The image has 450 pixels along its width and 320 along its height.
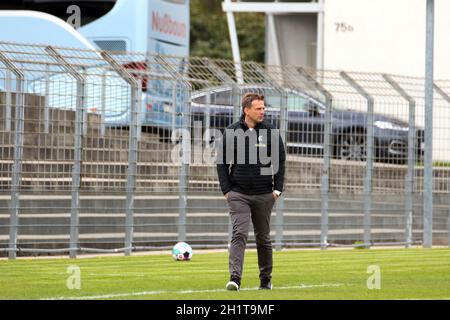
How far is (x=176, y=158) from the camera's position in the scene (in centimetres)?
2169

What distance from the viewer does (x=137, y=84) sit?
2078cm

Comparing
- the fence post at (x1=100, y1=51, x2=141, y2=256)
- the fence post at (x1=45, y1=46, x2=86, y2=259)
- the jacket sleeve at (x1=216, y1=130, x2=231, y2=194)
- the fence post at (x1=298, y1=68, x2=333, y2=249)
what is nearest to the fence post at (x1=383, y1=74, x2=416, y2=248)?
the fence post at (x1=298, y1=68, x2=333, y2=249)

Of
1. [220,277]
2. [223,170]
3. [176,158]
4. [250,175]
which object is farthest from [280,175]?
[176,158]

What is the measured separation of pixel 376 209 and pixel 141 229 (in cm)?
499

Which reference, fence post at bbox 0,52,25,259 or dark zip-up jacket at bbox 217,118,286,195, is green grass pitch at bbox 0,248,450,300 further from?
dark zip-up jacket at bbox 217,118,286,195

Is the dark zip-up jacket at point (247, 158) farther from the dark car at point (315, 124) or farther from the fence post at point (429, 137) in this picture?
the fence post at point (429, 137)

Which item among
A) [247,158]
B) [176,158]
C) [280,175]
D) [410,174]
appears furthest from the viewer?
[410,174]

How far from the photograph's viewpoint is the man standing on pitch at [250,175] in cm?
1363

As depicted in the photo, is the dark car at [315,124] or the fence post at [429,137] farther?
the fence post at [429,137]

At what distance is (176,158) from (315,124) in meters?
3.20

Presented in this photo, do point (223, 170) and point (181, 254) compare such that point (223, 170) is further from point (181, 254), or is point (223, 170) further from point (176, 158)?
point (176, 158)

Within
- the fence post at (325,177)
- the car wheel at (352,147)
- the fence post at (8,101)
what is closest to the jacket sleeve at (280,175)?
the fence post at (8,101)

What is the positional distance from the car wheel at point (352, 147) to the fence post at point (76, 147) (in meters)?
5.71

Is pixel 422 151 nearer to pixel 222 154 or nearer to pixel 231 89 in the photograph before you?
pixel 231 89
